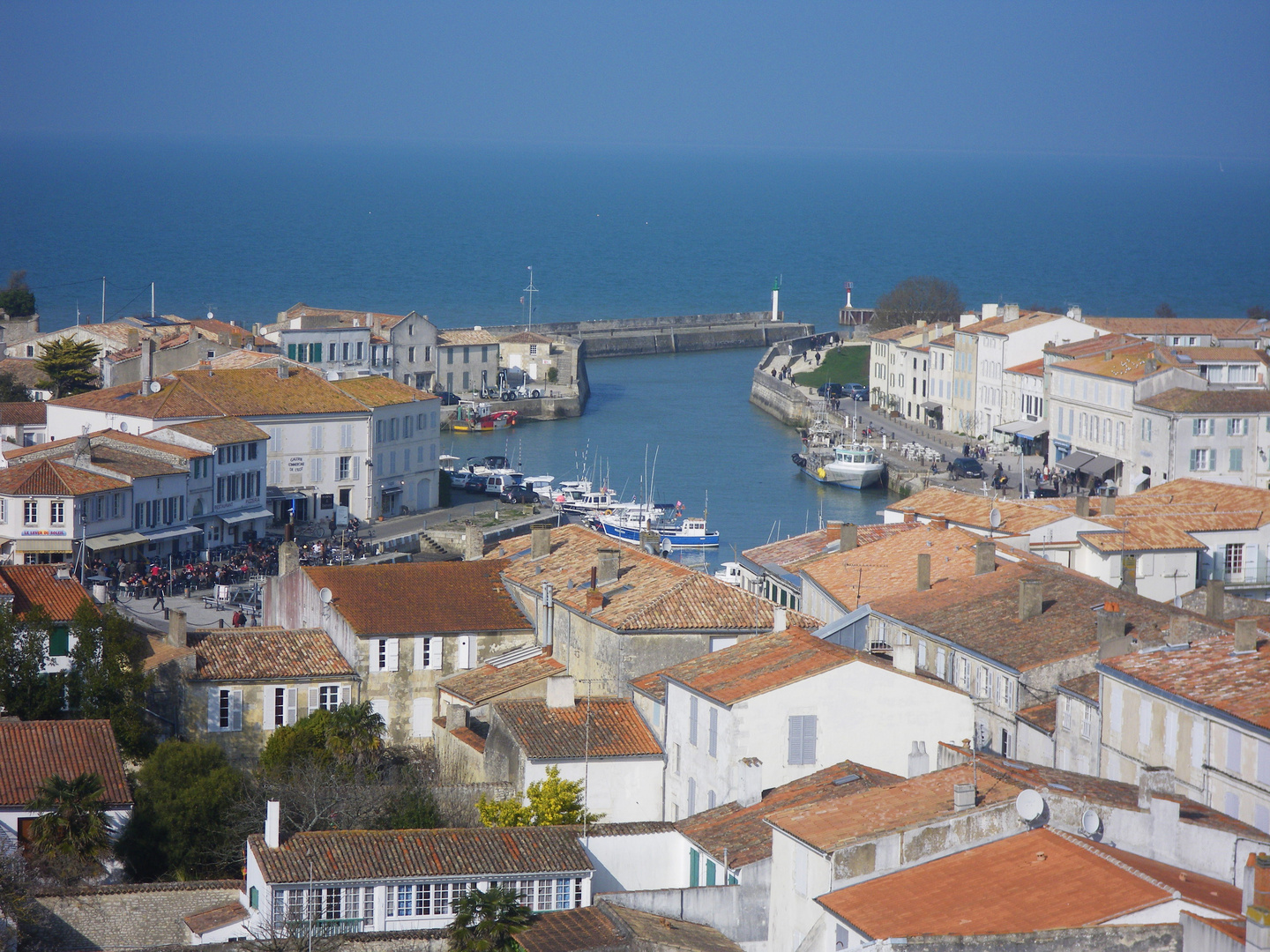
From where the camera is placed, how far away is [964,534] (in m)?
32.6

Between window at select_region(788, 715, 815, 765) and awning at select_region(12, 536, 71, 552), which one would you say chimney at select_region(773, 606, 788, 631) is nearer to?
window at select_region(788, 715, 815, 765)

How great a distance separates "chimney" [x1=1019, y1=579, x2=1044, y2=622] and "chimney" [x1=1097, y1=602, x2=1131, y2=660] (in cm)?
144

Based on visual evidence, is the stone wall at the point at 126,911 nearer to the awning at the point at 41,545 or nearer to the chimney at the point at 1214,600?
the chimney at the point at 1214,600

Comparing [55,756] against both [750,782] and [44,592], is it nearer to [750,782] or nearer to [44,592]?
[44,592]

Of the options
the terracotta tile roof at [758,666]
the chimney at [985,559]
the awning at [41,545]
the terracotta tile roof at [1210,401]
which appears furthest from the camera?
the terracotta tile roof at [1210,401]

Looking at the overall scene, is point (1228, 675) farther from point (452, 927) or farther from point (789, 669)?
point (452, 927)

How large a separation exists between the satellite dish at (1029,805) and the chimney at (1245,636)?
6469mm

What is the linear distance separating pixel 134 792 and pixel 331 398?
2731 centimetres

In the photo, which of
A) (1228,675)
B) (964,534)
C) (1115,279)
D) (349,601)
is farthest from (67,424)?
(1115,279)

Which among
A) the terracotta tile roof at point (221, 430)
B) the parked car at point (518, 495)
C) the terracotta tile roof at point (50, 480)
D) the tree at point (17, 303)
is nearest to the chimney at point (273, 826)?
the terracotta tile roof at point (50, 480)

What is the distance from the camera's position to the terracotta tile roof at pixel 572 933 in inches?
677

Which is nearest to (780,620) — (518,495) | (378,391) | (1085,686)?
(1085,686)

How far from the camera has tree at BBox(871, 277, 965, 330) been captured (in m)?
90.8

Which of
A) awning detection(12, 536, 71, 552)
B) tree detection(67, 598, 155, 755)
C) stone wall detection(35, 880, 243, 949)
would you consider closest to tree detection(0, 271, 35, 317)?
awning detection(12, 536, 71, 552)
